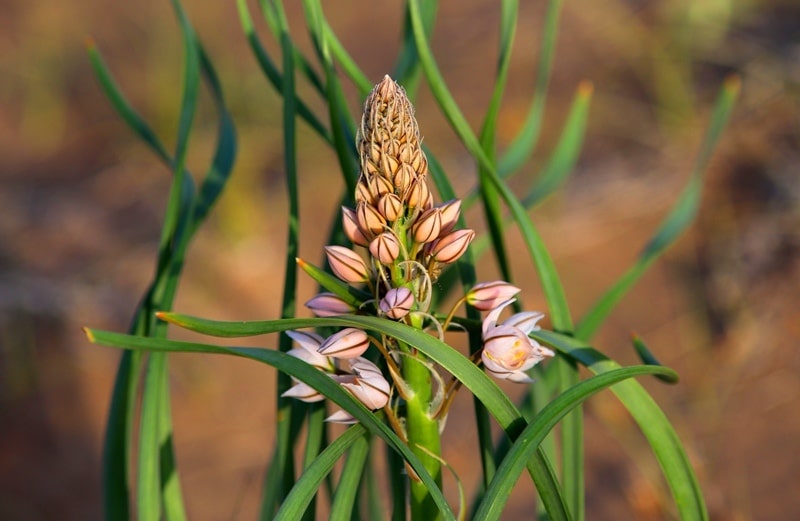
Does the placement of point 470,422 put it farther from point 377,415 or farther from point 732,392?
point 377,415

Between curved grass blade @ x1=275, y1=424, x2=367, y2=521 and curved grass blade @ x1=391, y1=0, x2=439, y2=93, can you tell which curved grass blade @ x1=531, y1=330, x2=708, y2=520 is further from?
curved grass blade @ x1=391, y1=0, x2=439, y2=93

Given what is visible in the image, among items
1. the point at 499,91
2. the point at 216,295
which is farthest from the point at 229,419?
the point at 499,91

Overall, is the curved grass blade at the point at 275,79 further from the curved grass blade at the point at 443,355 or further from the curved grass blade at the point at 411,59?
the curved grass blade at the point at 443,355

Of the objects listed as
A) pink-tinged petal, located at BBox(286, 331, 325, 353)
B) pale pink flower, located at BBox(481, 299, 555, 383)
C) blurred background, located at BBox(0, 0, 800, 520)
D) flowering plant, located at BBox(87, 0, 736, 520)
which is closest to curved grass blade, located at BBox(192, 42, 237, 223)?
flowering plant, located at BBox(87, 0, 736, 520)

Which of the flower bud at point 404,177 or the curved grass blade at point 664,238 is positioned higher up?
the curved grass blade at point 664,238

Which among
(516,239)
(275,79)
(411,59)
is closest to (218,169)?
(275,79)

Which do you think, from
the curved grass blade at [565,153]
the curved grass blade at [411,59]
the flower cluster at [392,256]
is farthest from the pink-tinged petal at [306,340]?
the curved grass blade at [565,153]
